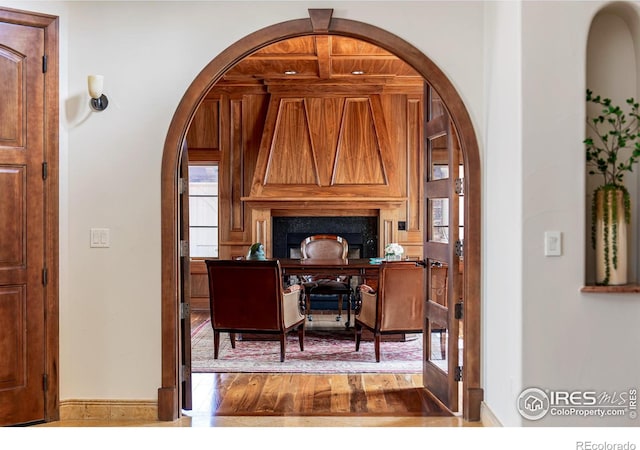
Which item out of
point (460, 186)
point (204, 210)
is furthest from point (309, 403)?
point (204, 210)

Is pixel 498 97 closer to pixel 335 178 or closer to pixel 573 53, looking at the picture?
pixel 573 53

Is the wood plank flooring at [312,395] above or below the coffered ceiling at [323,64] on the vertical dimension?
below

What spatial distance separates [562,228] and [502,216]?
0.37 meters

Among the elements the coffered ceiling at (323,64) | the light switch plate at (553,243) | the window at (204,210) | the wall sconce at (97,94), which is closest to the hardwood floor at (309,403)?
the light switch plate at (553,243)

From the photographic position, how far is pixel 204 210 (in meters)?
8.18

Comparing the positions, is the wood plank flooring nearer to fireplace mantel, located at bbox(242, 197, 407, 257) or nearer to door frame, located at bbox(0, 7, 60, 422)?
door frame, located at bbox(0, 7, 60, 422)

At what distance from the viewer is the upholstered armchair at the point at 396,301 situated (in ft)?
17.1

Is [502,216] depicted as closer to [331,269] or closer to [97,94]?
[97,94]

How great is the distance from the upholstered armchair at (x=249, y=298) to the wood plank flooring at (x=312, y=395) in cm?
51

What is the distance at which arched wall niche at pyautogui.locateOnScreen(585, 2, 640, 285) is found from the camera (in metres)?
3.07

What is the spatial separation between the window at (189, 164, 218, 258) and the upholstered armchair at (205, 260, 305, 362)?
2827 mm

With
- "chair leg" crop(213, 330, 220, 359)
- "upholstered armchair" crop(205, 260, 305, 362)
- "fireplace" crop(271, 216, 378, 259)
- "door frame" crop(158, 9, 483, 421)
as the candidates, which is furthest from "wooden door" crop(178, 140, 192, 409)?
"fireplace" crop(271, 216, 378, 259)

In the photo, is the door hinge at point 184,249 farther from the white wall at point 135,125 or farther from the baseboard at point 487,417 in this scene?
the baseboard at point 487,417

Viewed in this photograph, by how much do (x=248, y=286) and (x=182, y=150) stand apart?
176cm
